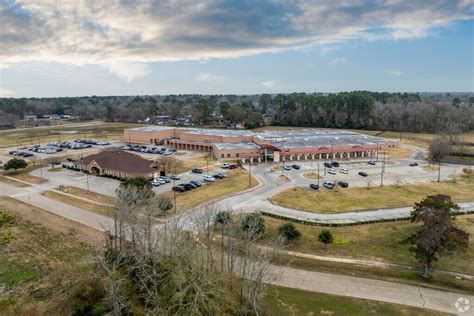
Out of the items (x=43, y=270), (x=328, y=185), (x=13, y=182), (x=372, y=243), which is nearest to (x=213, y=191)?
(x=328, y=185)

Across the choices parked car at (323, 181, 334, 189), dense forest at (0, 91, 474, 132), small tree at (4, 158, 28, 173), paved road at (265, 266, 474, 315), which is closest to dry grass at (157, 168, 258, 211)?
parked car at (323, 181, 334, 189)

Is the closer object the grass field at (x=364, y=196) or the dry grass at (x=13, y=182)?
the grass field at (x=364, y=196)

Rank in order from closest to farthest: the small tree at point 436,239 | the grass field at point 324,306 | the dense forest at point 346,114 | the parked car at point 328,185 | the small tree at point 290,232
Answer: the grass field at point 324,306 < the small tree at point 436,239 < the small tree at point 290,232 < the parked car at point 328,185 < the dense forest at point 346,114

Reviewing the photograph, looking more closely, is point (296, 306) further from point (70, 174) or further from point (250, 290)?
point (70, 174)

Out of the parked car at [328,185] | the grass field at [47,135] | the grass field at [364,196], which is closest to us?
the grass field at [364,196]

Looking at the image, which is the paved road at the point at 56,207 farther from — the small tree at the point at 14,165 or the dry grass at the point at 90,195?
the small tree at the point at 14,165

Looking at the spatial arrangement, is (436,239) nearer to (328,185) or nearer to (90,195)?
(328,185)

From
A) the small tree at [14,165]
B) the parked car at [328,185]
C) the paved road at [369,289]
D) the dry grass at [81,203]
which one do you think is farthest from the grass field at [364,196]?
the small tree at [14,165]

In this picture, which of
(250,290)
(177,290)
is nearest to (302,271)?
(250,290)
